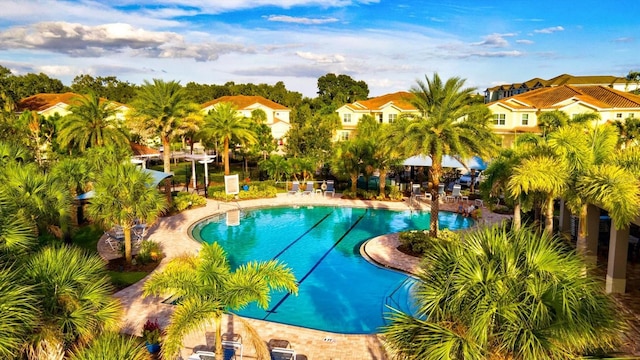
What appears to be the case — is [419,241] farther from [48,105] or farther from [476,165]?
[48,105]

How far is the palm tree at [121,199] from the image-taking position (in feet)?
50.5

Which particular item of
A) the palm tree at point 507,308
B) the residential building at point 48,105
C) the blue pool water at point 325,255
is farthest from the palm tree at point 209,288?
the residential building at point 48,105

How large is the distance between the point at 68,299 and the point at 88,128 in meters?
23.3

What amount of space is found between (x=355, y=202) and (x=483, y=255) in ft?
72.3

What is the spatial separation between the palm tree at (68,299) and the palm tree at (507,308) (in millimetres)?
4883

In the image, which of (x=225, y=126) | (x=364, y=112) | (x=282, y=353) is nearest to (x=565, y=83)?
(x=364, y=112)

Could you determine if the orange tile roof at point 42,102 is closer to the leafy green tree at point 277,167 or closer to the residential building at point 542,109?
the leafy green tree at point 277,167

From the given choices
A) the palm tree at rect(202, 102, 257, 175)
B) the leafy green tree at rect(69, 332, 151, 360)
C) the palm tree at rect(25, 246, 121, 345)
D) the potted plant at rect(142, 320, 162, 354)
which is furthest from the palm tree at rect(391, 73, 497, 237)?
the palm tree at rect(202, 102, 257, 175)

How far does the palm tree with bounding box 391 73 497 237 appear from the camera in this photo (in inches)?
693

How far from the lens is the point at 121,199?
1554 centimetres

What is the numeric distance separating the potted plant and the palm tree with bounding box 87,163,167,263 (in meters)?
5.78

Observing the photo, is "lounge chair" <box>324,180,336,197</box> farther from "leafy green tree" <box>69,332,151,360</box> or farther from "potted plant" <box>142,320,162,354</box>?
"leafy green tree" <box>69,332,151,360</box>

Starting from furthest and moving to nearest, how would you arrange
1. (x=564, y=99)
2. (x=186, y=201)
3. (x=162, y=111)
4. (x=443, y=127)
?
(x=564, y=99) → (x=162, y=111) → (x=186, y=201) → (x=443, y=127)

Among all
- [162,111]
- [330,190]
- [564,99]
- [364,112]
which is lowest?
[330,190]
